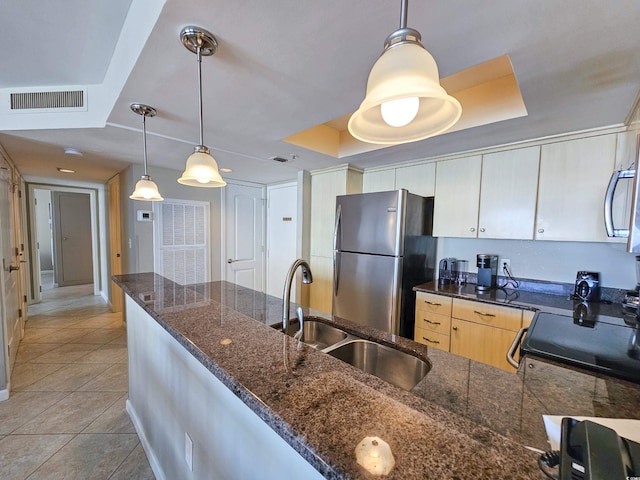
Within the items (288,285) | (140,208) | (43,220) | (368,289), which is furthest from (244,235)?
(43,220)

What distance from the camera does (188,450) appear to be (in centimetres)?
115

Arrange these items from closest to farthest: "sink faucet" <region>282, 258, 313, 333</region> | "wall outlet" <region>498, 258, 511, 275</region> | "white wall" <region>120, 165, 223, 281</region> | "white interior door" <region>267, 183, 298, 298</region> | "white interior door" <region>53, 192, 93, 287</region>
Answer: "sink faucet" <region>282, 258, 313, 333</region> < "wall outlet" <region>498, 258, 511, 275</region> < "white wall" <region>120, 165, 223, 281</region> < "white interior door" <region>267, 183, 298, 298</region> < "white interior door" <region>53, 192, 93, 287</region>

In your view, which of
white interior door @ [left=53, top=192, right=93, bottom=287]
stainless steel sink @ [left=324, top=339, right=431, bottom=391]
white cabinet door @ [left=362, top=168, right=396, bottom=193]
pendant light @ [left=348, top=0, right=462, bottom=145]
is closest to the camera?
pendant light @ [left=348, top=0, right=462, bottom=145]

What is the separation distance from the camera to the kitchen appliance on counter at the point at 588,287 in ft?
6.74

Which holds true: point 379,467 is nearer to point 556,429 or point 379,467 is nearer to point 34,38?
point 556,429

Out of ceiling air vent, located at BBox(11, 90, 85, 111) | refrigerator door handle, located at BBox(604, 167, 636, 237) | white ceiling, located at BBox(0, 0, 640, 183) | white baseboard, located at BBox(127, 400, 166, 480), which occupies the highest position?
ceiling air vent, located at BBox(11, 90, 85, 111)

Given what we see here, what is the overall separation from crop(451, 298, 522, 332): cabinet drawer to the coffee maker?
366 millimetres

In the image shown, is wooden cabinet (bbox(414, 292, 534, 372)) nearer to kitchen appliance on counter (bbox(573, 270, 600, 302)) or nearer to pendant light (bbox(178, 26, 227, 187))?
kitchen appliance on counter (bbox(573, 270, 600, 302))

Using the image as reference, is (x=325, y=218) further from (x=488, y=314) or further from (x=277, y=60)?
(x=277, y=60)

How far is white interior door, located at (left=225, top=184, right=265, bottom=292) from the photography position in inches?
160

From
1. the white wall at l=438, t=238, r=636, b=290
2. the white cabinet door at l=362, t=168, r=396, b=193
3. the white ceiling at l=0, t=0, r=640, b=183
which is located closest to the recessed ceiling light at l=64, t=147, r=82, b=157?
the white ceiling at l=0, t=0, r=640, b=183

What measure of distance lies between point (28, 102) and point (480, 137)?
11.0 feet

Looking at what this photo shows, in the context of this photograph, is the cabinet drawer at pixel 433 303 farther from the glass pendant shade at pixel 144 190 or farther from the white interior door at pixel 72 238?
the white interior door at pixel 72 238

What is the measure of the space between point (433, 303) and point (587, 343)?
1.16m
